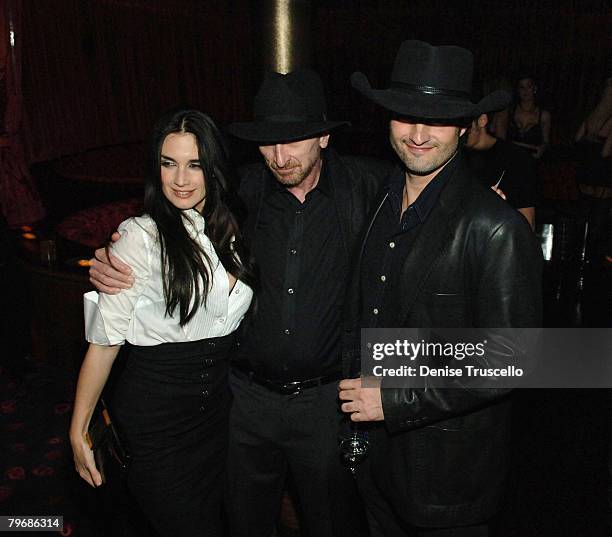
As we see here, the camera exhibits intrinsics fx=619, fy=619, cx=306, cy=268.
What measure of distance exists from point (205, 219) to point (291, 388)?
62cm

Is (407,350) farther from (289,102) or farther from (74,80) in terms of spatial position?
(74,80)

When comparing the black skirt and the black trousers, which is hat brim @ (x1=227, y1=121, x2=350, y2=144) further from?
the black trousers

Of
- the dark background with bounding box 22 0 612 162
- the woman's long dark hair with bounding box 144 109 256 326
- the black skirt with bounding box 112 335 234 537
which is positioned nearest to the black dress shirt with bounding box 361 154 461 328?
the woman's long dark hair with bounding box 144 109 256 326

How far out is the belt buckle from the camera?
2.05m

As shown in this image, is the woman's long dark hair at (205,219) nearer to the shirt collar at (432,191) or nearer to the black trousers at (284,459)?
the black trousers at (284,459)

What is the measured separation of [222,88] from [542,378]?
27.0 feet

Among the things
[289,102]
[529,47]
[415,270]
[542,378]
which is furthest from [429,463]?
[529,47]

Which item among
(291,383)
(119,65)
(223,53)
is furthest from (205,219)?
(223,53)

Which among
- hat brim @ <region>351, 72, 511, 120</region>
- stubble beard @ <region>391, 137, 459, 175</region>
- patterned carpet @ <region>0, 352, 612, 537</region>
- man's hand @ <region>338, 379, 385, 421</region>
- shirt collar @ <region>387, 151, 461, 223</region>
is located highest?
hat brim @ <region>351, 72, 511, 120</region>

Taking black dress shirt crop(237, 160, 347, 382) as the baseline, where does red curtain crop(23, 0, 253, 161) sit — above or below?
above

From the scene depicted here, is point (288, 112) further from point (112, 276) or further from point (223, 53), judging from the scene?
point (223, 53)

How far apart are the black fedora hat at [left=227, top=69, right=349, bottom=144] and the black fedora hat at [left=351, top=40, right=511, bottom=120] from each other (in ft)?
0.92

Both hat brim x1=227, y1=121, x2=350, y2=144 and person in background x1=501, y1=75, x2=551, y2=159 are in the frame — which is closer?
hat brim x1=227, y1=121, x2=350, y2=144

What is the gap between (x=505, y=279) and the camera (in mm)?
1545
